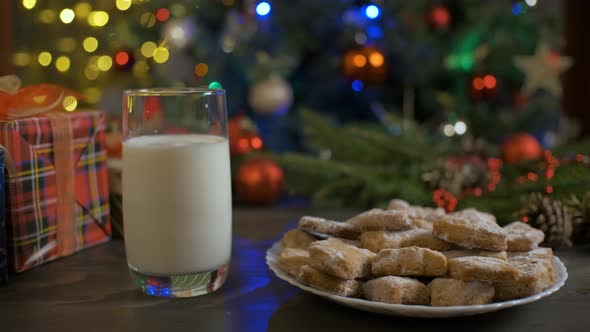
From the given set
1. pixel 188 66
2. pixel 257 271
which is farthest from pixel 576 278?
pixel 188 66

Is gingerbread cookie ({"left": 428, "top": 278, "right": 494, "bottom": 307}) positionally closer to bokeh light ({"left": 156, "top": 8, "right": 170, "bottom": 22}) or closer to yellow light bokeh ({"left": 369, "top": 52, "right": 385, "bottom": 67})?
yellow light bokeh ({"left": 369, "top": 52, "right": 385, "bottom": 67})

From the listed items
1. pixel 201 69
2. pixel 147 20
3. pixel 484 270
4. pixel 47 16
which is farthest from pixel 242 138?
pixel 47 16

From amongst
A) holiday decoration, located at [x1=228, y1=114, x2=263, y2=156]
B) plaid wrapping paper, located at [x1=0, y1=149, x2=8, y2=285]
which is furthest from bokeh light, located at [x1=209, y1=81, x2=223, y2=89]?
plaid wrapping paper, located at [x1=0, y1=149, x2=8, y2=285]

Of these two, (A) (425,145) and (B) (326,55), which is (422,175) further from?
(B) (326,55)

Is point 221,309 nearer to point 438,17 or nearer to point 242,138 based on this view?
point 242,138

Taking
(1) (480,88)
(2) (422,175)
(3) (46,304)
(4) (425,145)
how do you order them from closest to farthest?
(3) (46,304)
(2) (422,175)
(4) (425,145)
(1) (480,88)

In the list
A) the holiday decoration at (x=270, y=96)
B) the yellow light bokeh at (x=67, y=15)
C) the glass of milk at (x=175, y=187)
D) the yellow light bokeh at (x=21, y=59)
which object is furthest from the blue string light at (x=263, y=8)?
the glass of milk at (x=175, y=187)
